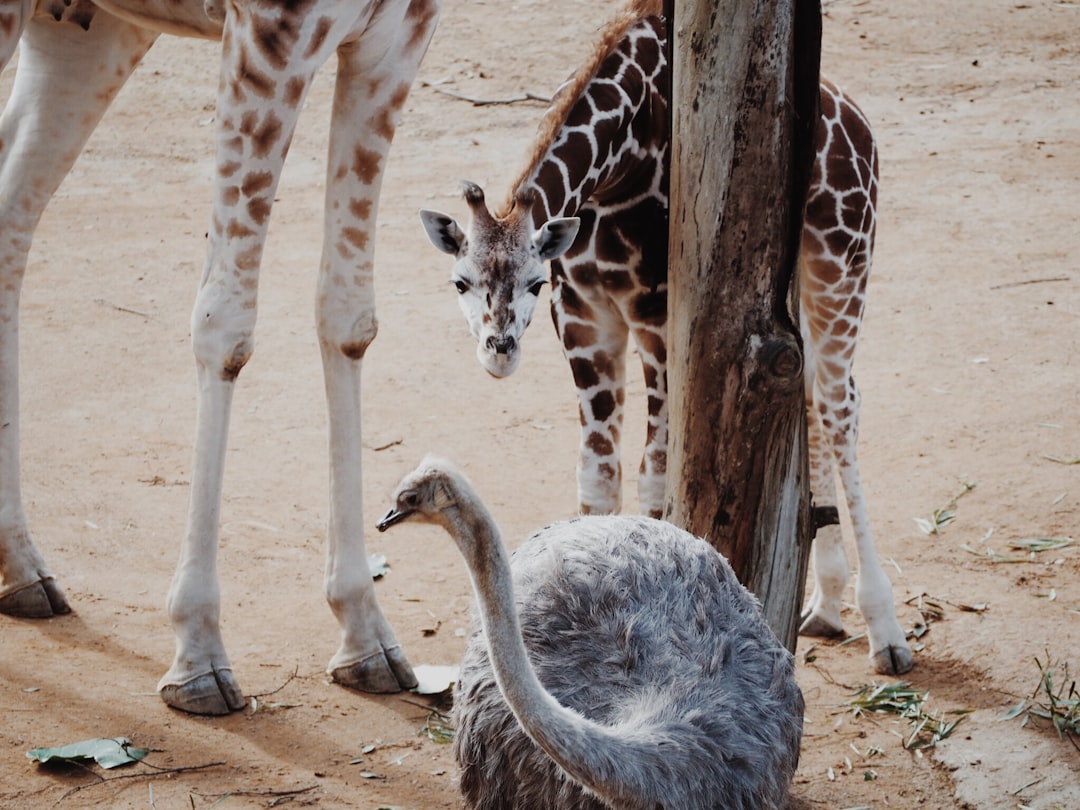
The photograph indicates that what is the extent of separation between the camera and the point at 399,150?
1233 cm

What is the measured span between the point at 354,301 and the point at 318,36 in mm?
1059

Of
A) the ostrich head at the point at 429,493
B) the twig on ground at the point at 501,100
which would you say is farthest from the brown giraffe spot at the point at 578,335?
the twig on ground at the point at 501,100

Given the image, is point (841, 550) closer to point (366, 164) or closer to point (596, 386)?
point (596, 386)

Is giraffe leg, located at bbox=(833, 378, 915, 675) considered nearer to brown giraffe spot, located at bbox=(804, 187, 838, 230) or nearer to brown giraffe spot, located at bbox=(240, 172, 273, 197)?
brown giraffe spot, located at bbox=(804, 187, 838, 230)

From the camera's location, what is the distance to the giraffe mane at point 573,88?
5.05 metres

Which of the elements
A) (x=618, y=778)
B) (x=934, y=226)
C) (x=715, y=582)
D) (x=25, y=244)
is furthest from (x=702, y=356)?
(x=934, y=226)

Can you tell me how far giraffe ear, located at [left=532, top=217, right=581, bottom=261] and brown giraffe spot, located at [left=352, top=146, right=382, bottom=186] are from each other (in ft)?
2.85

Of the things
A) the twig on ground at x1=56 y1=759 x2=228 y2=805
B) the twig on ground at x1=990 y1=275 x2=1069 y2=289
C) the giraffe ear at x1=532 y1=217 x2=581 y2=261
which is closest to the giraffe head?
the giraffe ear at x1=532 y1=217 x2=581 y2=261

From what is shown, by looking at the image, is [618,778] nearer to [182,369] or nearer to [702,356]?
[702,356]

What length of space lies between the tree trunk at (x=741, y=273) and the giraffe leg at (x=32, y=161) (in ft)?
9.08

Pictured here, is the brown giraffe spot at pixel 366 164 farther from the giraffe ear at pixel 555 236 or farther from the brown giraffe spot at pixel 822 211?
the brown giraffe spot at pixel 822 211

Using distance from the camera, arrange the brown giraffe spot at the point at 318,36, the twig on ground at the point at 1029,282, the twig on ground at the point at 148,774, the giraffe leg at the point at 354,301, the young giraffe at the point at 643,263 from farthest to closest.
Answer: the twig on ground at the point at 1029,282
the giraffe leg at the point at 354,301
the young giraffe at the point at 643,263
the brown giraffe spot at the point at 318,36
the twig on ground at the point at 148,774

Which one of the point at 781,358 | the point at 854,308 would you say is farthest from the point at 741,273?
the point at 854,308

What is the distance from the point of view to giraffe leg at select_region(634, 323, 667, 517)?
5.57 metres
